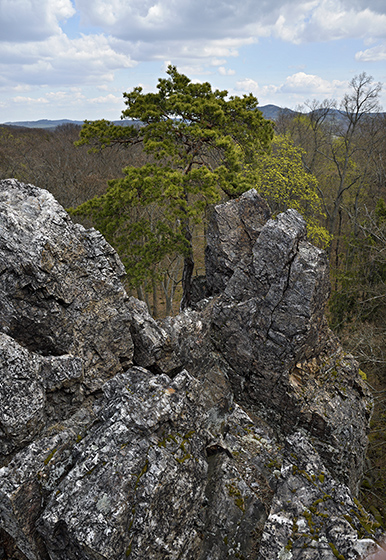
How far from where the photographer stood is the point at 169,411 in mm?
7312

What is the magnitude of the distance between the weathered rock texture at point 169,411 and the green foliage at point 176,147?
4.64 meters

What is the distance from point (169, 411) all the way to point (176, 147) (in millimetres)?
13524

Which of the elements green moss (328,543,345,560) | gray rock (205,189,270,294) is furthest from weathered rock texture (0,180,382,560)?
gray rock (205,189,270,294)

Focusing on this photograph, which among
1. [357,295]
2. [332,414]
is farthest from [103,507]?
[357,295]

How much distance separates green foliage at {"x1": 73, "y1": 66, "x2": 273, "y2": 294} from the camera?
1591cm

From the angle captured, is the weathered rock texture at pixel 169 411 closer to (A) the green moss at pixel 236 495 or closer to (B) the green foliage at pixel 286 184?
(A) the green moss at pixel 236 495

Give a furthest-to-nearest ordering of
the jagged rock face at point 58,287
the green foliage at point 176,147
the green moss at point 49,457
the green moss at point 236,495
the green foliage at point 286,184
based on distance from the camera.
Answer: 1. the green foliage at point 286,184
2. the green foliage at point 176,147
3. the jagged rock face at point 58,287
4. the green moss at point 236,495
5. the green moss at point 49,457

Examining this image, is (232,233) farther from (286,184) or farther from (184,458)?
(286,184)

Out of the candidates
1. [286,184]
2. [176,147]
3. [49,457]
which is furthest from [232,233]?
[286,184]

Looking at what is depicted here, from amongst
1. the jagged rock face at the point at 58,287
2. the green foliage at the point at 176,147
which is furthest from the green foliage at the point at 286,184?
the jagged rock face at the point at 58,287

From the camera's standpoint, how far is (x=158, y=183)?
16.1m

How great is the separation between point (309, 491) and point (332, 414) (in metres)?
4.18

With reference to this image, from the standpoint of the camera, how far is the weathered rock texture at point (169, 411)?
611cm

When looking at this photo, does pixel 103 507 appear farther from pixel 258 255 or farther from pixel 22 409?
pixel 258 255
